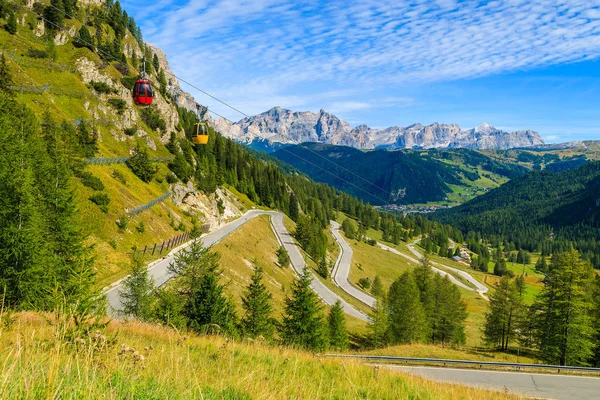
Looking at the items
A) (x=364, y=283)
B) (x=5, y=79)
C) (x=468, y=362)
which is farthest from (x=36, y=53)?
(x=364, y=283)

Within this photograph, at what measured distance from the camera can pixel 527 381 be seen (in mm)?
20219

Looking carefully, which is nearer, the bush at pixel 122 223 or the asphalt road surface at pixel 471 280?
the bush at pixel 122 223

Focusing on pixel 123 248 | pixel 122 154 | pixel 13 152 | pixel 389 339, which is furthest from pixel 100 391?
pixel 122 154

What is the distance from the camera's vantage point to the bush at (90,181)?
4225cm

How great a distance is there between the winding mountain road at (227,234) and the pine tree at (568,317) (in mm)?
26492

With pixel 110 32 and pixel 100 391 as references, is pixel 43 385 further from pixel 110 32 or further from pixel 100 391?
pixel 110 32

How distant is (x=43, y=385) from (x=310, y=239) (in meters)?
84.2

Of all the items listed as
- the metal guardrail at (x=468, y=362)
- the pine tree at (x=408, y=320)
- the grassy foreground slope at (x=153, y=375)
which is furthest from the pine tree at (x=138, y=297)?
the pine tree at (x=408, y=320)

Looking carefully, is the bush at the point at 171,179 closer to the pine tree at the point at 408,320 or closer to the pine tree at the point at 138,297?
the pine tree at the point at 138,297

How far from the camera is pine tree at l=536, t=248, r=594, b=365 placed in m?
34.5

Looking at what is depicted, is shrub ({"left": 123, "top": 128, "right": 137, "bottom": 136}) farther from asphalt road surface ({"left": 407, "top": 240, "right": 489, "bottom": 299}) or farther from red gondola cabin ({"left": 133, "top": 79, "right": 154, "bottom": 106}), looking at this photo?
asphalt road surface ({"left": 407, "top": 240, "right": 489, "bottom": 299})

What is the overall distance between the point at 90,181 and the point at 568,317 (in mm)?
53654

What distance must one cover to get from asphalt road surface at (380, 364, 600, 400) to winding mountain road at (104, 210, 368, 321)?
22790 mm

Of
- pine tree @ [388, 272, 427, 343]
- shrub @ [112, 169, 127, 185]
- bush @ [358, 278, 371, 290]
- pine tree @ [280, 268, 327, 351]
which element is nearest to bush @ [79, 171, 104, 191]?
shrub @ [112, 169, 127, 185]
